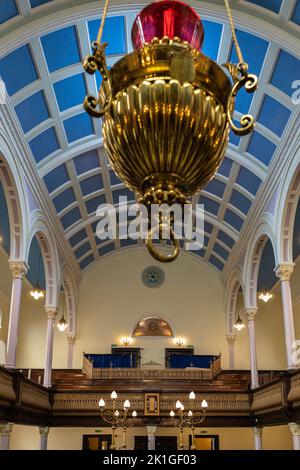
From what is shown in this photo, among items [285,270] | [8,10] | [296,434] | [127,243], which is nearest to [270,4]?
[8,10]

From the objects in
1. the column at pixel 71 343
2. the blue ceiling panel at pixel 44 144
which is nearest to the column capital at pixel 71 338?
the column at pixel 71 343

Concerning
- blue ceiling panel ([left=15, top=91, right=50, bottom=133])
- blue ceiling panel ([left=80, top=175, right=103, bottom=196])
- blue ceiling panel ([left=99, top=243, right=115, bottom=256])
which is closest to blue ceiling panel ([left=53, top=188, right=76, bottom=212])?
blue ceiling panel ([left=80, top=175, right=103, bottom=196])

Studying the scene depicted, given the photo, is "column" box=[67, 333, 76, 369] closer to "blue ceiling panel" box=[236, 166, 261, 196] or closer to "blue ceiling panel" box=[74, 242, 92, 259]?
"blue ceiling panel" box=[74, 242, 92, 259]

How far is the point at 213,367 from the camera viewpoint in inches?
779

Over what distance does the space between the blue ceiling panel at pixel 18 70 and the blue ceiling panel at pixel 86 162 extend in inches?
169

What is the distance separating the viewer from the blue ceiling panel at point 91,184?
16.9 m

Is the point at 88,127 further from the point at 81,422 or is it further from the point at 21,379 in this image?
the point at 81,422

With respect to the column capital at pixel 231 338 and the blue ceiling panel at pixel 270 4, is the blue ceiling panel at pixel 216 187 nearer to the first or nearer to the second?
the blue ceiling panel at pixel 270 4

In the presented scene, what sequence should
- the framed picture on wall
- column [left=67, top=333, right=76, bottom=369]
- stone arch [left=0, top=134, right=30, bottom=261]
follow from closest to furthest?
1. stone arch [left=0, top=134, right=30, bottom=261]
2. the framed picture on wall
3. column [left=67, top=333, right=76, bottom=369]

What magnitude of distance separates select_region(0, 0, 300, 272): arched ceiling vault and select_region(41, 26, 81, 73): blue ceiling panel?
23mm

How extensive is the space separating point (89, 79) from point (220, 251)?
473 inches

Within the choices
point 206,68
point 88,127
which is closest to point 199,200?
point 88,127

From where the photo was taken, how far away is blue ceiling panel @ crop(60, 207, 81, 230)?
1807 centimetres

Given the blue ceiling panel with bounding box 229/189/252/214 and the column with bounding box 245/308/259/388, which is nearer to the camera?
the column with bounding box 245/308/259/388
